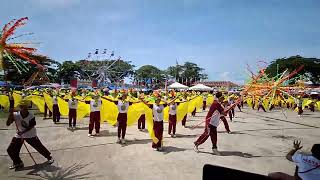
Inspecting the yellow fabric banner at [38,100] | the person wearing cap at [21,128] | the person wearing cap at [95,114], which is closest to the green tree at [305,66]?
the yellow fabric banner at [38,100]

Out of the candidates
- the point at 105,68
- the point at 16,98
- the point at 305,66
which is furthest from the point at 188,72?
the point at 16,98

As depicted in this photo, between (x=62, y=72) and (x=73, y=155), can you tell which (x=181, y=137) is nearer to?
(x=73, y=155)

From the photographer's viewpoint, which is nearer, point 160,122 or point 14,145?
point 14,145

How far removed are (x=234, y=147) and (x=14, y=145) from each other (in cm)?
699

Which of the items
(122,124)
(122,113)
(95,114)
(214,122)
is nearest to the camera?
(214,122)

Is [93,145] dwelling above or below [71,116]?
below

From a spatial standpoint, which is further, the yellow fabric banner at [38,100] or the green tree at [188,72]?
the green tree at [188,72]

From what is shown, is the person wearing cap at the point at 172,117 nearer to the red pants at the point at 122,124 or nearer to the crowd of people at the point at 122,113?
the crowd of people at the point at 122,113

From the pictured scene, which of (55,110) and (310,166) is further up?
(55,110)

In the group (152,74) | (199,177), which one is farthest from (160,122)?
(152,74)

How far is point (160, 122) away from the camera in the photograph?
1016 cm

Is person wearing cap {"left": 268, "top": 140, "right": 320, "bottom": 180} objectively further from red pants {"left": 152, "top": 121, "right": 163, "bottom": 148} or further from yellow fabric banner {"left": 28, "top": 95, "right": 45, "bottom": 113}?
yellow fabric banner {"left": 28, "top": 95, "right": 45, "bottom": 113}

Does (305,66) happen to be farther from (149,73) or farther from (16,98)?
(149,73)

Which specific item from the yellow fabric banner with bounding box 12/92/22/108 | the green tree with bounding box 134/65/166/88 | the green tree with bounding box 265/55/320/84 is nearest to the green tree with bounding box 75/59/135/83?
the green tree with bounding box 134/65/166/88
